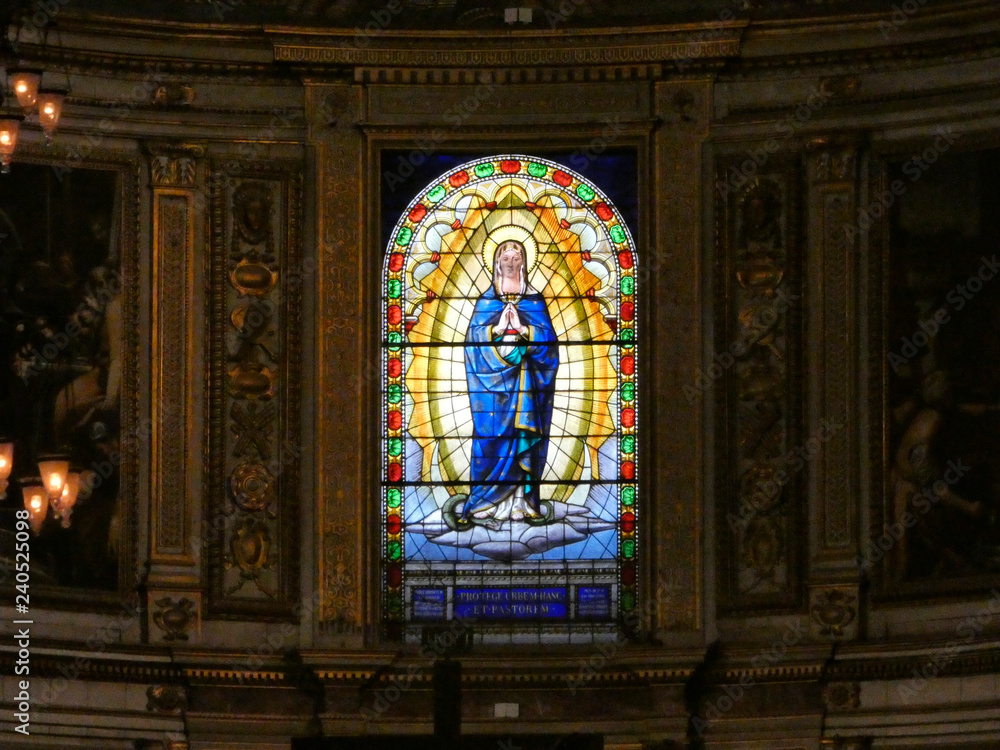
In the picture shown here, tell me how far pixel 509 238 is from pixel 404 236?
39.5 inches

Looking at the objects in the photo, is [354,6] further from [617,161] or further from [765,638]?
[765,638]

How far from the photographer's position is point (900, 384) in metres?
22.1

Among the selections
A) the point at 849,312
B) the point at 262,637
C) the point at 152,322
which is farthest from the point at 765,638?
the point at 152,322

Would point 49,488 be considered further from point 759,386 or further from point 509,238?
point 759,386

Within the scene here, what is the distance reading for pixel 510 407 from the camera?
75.9 feet

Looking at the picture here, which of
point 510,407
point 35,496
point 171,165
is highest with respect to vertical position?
point 171,165

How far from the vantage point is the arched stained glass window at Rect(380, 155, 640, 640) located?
22719 millimetres

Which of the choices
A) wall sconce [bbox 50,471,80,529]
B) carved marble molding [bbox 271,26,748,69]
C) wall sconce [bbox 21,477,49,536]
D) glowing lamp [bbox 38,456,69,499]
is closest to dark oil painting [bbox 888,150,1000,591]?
carved marble molding [bbox 271,26,748,69]

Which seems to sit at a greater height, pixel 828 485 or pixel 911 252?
pixel 911 252

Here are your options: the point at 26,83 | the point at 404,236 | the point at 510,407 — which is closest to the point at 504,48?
the point at 404,236

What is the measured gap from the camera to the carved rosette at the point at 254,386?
22453mm

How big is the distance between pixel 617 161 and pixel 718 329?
1.90m

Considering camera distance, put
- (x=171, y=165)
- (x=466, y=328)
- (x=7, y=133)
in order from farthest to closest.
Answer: (x=466, y=328) → (x=171, y=165) → (x=7, y=133)

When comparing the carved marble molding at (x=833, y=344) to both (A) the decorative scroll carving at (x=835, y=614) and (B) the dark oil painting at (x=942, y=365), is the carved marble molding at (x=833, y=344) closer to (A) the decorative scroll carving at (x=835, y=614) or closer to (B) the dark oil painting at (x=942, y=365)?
(A) the decorative scroll carving at (x=835, y=614)
